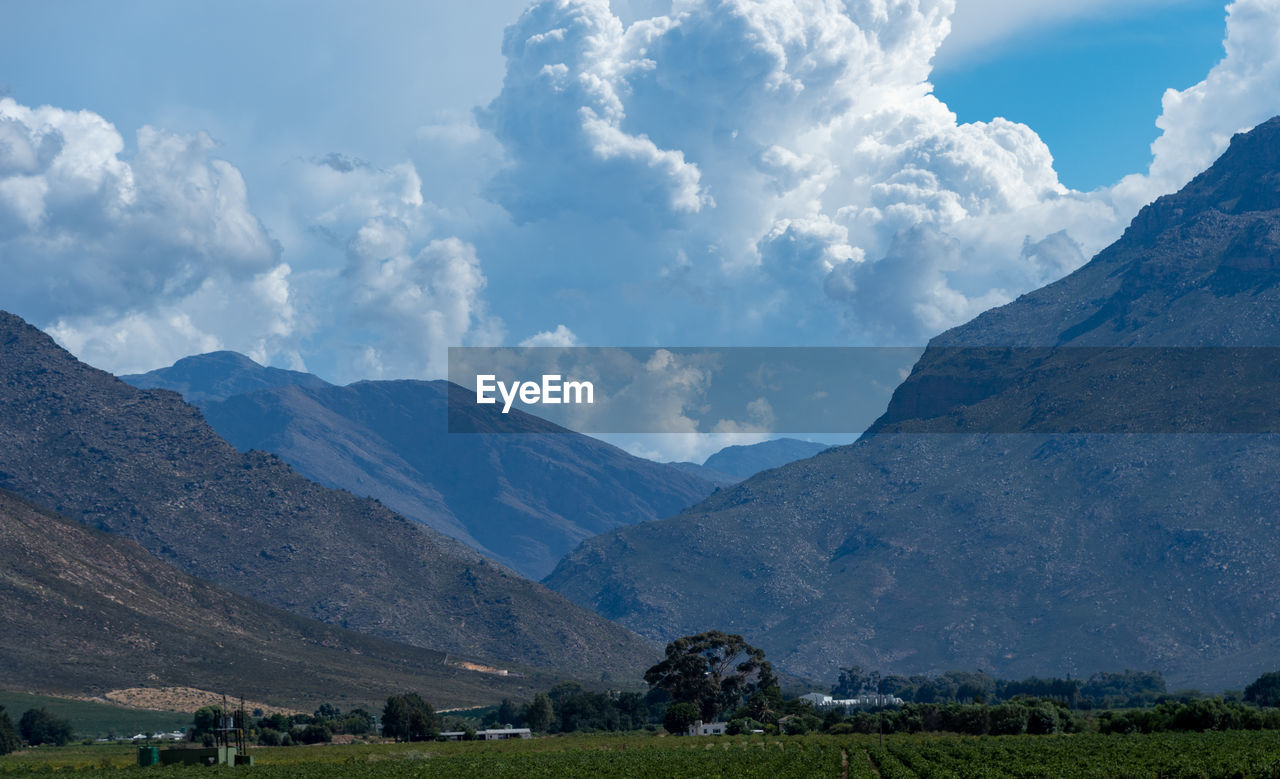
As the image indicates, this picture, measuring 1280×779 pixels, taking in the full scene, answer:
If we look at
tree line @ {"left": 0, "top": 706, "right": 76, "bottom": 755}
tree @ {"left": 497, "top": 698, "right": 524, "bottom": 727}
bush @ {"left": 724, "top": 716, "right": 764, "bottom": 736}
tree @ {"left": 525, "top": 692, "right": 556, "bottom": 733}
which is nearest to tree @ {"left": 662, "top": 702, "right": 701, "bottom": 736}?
bush @ {"left": 724, "top": 716, "right": 764, "bottom": 736}

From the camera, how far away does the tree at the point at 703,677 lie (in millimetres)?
162250

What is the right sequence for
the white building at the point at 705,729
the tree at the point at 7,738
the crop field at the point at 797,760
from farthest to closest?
the white building at the point at 705,729 < the tree at the point at 7,738 < the crop field at the point at 797,760

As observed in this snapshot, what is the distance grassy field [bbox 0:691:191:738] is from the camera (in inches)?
6240

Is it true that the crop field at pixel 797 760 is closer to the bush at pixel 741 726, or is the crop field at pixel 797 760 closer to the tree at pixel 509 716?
the bush at pixel 741 726

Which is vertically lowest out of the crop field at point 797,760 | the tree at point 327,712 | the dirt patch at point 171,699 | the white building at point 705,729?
the crop field at point 797,760

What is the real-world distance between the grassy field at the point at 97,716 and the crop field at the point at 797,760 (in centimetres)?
4816

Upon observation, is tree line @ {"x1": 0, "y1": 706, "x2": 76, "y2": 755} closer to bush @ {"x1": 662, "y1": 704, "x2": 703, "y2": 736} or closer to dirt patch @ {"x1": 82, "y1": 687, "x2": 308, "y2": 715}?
dirt patch @ {"x1": 82, "y1": 687, "x2": 308, "y2": 715}

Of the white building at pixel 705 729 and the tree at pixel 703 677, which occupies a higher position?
the tree at pixel 703 677

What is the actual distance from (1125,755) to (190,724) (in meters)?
120

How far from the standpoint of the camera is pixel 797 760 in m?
82.8

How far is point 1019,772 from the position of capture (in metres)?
69.7

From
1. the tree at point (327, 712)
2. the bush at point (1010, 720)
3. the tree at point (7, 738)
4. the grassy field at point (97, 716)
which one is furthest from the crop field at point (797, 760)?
the tree at point (327, 712)

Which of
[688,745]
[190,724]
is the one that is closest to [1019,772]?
[688,745]

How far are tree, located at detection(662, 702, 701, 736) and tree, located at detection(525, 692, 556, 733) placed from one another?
2276 centimetres
